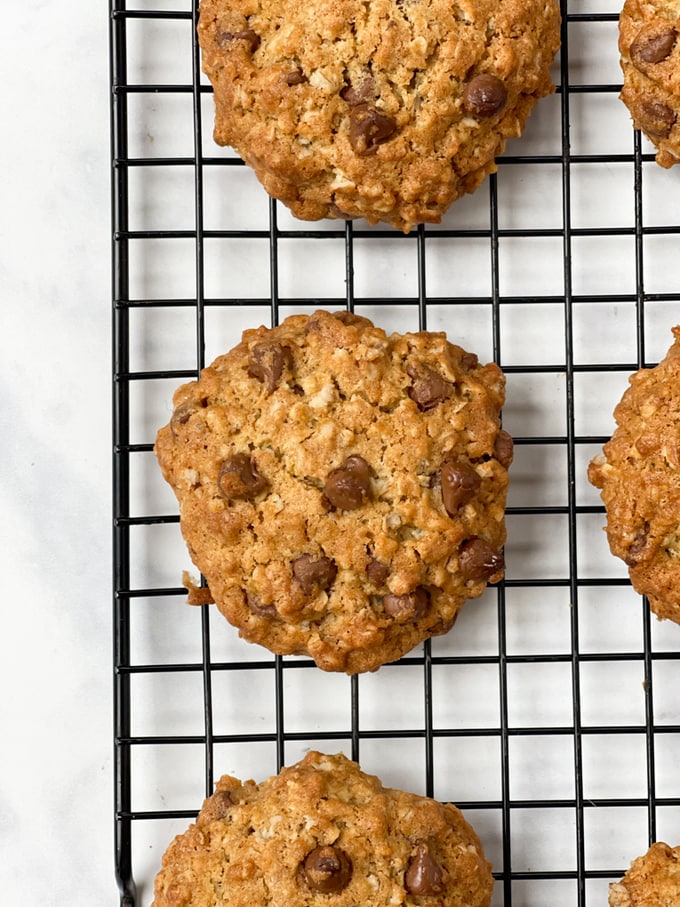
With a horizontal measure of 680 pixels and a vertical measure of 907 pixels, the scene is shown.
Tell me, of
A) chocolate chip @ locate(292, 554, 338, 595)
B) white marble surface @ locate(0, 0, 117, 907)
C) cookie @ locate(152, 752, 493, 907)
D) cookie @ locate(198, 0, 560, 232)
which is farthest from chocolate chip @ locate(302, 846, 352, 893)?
cookie @ locate(198, 0, 560, 232)

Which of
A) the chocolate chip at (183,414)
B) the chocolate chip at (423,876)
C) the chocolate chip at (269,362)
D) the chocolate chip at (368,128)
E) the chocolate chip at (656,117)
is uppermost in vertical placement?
the chocolate chip at (656,117)

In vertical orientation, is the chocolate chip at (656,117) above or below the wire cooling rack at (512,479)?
above

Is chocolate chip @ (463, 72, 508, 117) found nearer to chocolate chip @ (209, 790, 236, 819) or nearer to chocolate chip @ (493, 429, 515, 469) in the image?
chocolate chip @ (493, 429, 515, 469)

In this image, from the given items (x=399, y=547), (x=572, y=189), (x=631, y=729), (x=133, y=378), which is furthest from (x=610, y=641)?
(x=133, y=378)

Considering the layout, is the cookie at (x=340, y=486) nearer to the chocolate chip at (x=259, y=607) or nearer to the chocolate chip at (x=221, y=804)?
the chocolate chip at (x=259, y=607)

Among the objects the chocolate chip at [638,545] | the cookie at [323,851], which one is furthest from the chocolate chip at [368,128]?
the cookie at [323,851]

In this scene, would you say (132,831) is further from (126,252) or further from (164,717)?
(126,252)
